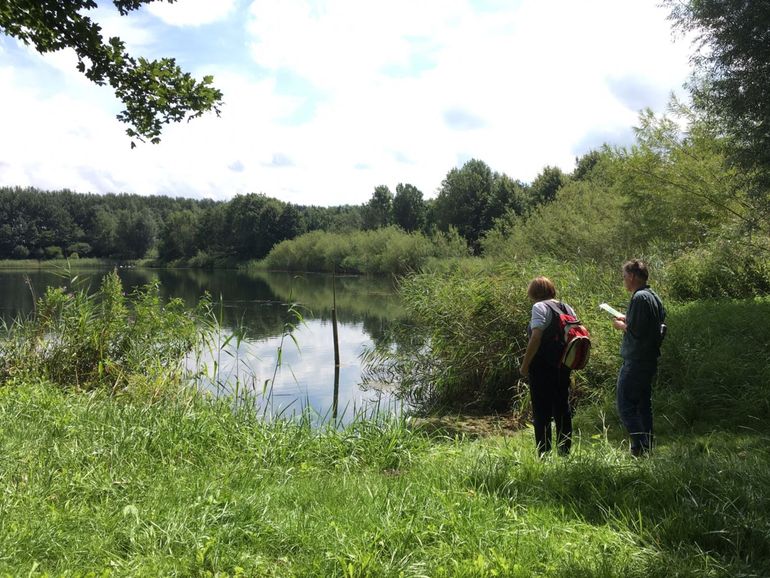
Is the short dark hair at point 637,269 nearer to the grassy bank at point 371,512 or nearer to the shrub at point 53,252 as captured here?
the grassy bank at point 371,512

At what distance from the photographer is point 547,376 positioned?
4.80m

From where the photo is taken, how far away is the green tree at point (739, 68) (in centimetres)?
866

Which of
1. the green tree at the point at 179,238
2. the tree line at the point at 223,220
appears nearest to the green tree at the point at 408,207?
the tree line at the point at 223,220

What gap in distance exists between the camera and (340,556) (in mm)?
2863

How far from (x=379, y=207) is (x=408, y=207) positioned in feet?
23.8

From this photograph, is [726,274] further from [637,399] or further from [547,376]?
[547,376]

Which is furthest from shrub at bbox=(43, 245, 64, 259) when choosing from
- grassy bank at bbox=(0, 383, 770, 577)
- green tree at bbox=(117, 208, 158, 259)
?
grassy bank at bbox=(0, 383, 770, 577)

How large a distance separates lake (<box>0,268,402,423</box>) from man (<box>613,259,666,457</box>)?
8.79 feet

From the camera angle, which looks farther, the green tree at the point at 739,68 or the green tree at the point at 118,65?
the green tree at the point at 739,68

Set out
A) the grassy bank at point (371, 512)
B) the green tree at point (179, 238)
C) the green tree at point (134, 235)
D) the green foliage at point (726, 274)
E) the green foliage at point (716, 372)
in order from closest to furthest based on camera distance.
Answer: the grassy bank at point (371, 512)
the green foliage at point (716, 372)
the green foliage at point (726, 274)
the green tree at point (179, 238)
the green tree at point (134, 235)

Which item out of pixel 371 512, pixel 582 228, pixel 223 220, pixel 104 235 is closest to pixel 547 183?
pixel 582 228

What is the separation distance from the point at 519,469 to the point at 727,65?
8565 millimetres

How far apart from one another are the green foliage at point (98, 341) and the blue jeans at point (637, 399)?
5.54 m

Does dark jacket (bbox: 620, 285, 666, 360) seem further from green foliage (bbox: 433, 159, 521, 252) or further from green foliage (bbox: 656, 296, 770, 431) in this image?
green foliage (bbox: 433, 159, 521, 252)
